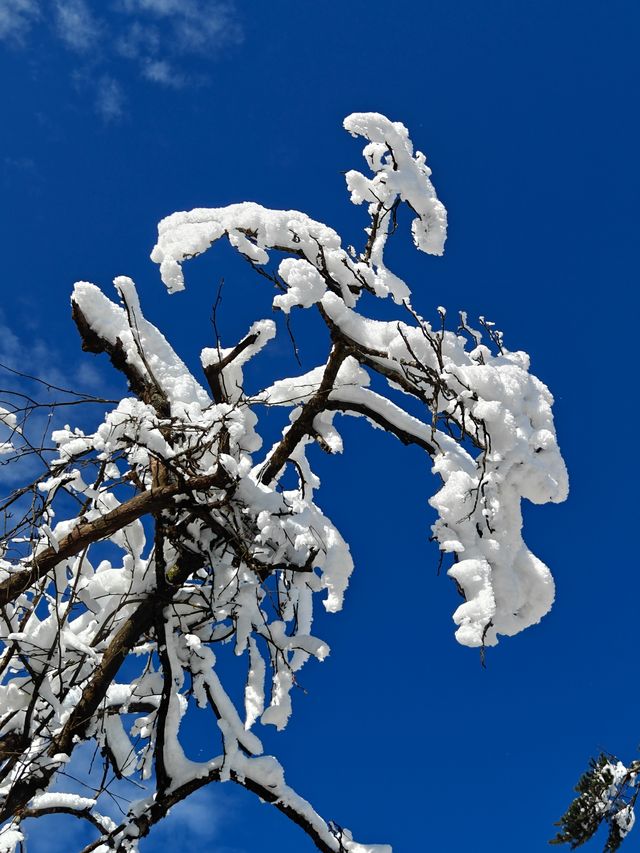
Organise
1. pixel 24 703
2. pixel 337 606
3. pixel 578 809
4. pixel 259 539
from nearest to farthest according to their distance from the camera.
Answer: pixel 259 539, pixel 24 703, pixel 337 606, pixel 578 809

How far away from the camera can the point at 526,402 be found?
3518 millimetres

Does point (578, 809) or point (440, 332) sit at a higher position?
point (440, 332)

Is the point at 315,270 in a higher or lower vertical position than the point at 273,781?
higher

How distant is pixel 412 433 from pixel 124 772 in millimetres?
2894

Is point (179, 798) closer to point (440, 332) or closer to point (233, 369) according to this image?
point (233, 369)

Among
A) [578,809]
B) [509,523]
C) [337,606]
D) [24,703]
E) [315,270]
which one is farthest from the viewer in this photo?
[578,809]

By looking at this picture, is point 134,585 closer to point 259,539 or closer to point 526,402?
point 259,539

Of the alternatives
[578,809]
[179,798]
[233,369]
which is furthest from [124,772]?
[578,809]

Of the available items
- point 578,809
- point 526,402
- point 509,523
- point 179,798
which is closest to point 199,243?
point 526,402

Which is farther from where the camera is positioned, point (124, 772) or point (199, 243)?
point (124, 772)

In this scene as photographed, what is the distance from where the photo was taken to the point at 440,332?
3.46 m

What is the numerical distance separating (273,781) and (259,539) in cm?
149

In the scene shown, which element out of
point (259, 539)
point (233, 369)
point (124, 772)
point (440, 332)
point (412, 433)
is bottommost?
point (124, 772)

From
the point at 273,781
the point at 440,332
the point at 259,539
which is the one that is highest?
the point at 440,332
